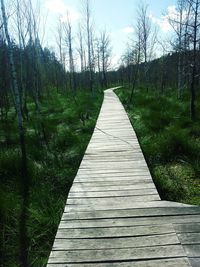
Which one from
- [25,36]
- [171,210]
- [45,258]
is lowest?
[45,258]

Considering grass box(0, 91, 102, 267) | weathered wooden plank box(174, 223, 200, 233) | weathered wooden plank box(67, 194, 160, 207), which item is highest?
weathered wooden plank box(67, 194, 160, 207)

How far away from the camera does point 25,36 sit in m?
13.6

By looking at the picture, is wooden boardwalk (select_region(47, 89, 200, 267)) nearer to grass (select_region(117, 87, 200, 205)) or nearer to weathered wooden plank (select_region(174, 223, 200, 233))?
weathered wooden plank (select_region(174, 223, 200, 233))

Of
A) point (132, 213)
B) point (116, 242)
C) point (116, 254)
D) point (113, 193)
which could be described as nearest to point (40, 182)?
point (113, 193)

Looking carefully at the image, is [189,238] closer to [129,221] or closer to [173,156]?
[129,221]

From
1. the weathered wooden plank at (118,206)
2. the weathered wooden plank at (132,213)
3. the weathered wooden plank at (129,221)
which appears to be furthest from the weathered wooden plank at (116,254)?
the weathered wooden plank at (118,206)

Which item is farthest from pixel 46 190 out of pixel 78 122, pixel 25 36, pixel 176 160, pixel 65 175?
pixel 25 36

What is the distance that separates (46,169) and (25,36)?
32.4 ft

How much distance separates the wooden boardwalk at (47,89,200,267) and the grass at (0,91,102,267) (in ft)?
1.06

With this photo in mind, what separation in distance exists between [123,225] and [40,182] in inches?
96.4

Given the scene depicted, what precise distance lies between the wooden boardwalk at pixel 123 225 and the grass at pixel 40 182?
0.32 meters

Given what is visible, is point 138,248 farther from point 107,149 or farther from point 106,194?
point 107,149

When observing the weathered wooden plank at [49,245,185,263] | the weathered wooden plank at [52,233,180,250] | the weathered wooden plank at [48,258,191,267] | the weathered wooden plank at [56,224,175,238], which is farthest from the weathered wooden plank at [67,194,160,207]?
the weathered wooden plank at [48,258,191,267]

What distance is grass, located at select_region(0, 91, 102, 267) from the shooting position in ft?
11.1
